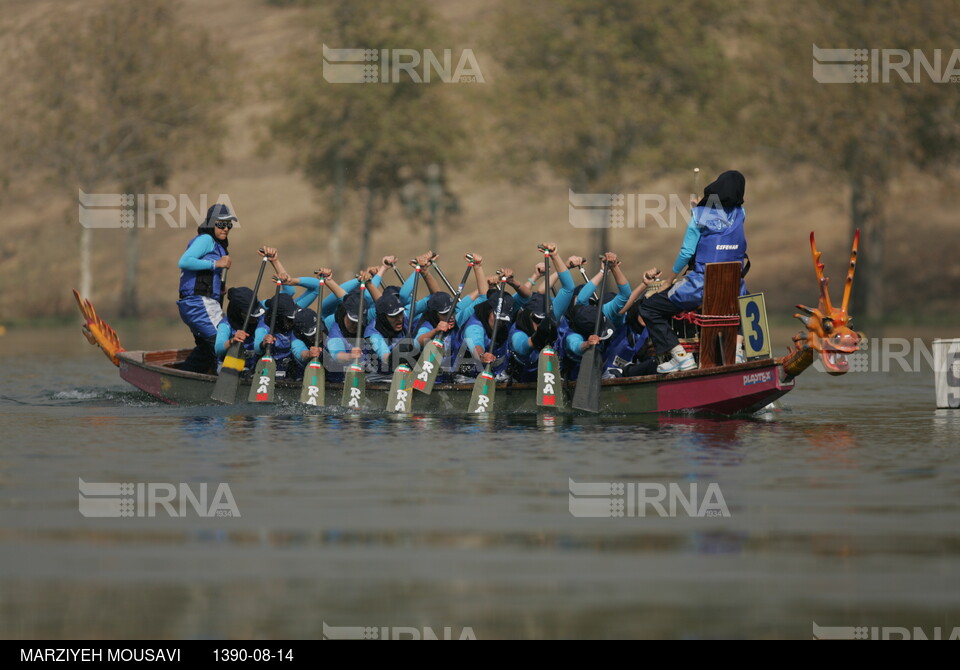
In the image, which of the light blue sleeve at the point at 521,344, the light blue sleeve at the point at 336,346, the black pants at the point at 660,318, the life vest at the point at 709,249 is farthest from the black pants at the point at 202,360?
the life vest at the point at 709,249

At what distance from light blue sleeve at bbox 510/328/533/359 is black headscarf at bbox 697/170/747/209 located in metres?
2.63

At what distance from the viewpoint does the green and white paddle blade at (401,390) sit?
68.7ft

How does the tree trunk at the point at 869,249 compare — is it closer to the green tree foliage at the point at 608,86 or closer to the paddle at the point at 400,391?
the green tree foliage at the point at 608,86

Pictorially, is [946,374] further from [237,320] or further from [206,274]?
[206,274]

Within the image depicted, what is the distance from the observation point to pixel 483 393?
20562 mm

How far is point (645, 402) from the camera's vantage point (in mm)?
19859

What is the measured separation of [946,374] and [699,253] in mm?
4547

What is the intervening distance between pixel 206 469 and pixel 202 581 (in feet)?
17.2

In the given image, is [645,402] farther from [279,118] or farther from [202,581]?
[279,118]

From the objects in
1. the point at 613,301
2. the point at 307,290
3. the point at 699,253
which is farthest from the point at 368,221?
the point at 699,253

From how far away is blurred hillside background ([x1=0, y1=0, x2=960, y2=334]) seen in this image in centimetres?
5441
